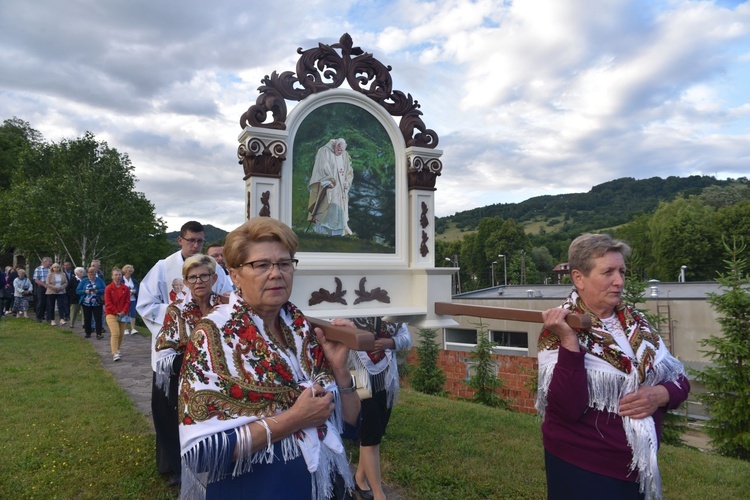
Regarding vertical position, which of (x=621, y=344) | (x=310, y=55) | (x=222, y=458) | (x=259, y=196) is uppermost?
(x=310, y=55)

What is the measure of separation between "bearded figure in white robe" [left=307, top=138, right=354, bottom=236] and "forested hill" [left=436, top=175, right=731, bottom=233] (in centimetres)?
10437

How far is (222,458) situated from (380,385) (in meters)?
2.28

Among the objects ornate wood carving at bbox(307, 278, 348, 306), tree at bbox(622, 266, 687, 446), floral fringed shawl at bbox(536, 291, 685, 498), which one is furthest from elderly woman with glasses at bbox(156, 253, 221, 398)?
tree at bbox(622, 266, 687, 446)

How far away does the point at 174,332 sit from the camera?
11.6 feet

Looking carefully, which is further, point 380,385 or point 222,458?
point 380,385

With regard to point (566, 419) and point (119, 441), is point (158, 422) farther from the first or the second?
point (566, 419)

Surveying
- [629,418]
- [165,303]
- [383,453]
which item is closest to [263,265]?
[629,418]

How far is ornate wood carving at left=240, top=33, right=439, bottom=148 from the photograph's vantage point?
3393 millimetres

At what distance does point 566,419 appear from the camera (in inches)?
94.9

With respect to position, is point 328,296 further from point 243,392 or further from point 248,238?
point 243,392

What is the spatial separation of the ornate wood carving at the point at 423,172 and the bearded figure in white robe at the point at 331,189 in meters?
0.48

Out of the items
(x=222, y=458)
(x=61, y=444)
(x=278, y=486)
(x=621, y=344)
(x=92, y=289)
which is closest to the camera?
(x=222, y=458)

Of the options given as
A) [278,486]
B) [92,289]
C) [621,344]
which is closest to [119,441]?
[278,486]

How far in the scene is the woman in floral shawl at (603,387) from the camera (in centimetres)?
227
